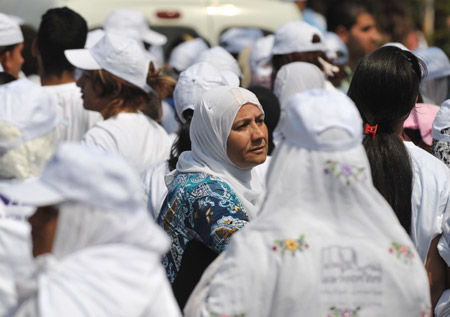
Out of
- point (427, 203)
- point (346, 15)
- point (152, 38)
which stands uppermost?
point (427, 203)

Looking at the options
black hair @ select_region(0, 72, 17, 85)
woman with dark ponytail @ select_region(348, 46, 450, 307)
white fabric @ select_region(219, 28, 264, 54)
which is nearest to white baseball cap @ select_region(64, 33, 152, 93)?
black hair @ select_region(0, 72, 17, 85)

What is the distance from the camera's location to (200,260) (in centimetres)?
379

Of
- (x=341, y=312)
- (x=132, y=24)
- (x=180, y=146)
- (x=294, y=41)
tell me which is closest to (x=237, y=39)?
(x=132, y=24)

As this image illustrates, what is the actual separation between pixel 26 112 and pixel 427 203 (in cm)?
164

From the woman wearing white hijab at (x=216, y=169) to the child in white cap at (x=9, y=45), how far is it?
2489 mm

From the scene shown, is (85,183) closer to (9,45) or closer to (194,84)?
(194,84)

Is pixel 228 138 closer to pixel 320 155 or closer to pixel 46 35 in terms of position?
pixel 320 155

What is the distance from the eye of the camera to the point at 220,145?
406 centimetres

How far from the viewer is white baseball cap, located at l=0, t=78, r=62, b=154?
3248 mm

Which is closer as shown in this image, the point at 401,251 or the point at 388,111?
the point at 401,251

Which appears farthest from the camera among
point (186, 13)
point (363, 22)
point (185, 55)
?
point (186, 13)

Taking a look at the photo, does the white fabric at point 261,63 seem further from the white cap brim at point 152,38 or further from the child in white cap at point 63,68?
the child in white cap at point 63,68

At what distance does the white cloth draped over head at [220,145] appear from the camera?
4.03m

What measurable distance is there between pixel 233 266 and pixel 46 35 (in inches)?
141
